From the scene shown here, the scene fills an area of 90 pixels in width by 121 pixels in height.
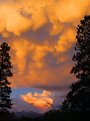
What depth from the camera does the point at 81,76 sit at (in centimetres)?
6562

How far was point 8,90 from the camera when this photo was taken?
3056 inches

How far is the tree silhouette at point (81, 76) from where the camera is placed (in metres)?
64.2

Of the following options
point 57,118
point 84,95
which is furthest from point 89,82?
point 57,118

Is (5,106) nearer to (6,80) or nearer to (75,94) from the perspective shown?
(6,80)

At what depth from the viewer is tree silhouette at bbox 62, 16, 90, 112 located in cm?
6419

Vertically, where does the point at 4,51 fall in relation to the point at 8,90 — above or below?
above

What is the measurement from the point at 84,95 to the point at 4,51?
22.7 metres

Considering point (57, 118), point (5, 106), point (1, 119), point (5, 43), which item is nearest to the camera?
point (57, 118)

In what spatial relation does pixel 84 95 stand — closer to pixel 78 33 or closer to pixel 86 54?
pixel 86 54

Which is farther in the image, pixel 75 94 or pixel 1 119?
pixel 1 119

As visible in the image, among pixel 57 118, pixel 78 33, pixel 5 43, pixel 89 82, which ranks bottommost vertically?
pixel 57 118

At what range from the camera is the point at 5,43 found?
8225cm

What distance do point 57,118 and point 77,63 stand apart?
29.9 feet

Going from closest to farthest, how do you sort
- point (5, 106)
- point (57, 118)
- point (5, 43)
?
1. point (57, 118)
2. point (5, 106)
3. point (5, 43)
